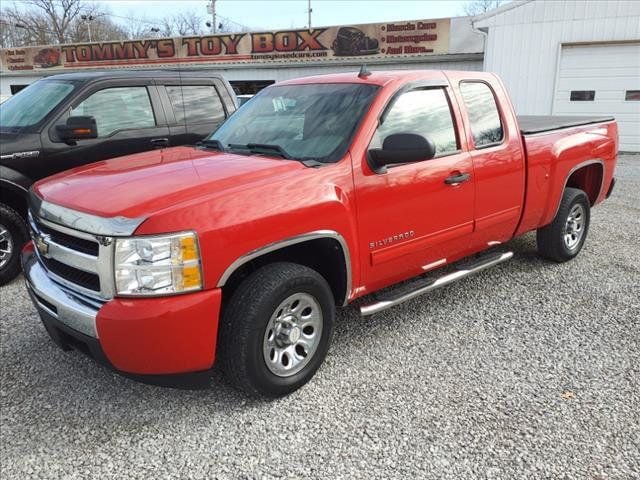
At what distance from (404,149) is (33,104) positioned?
162 inches

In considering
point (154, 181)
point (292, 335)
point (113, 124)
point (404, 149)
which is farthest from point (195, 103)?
point (292, 335)

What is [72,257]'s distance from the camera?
2.74 metres

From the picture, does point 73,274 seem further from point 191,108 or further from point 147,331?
point 191,108

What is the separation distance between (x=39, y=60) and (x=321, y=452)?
31186 mm

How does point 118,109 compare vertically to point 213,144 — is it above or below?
above

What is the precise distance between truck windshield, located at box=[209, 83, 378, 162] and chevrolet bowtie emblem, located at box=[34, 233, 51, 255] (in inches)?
51.7

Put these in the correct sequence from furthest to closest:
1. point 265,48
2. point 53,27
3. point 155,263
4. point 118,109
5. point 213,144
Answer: point 53,27, point 265,48, point 118,109, point 213,144, point 155,263

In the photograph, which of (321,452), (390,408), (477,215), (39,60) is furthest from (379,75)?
(39,60)

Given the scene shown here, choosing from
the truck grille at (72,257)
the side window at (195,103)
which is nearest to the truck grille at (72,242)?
the truck grille at (72,257)

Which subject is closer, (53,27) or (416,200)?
(416,200)

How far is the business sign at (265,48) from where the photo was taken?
18.9 metres

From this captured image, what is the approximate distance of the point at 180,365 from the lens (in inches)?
105

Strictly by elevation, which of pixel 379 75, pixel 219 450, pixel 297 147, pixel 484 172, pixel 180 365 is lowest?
pixel 219 450

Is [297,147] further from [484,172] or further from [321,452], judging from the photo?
[321,452]
